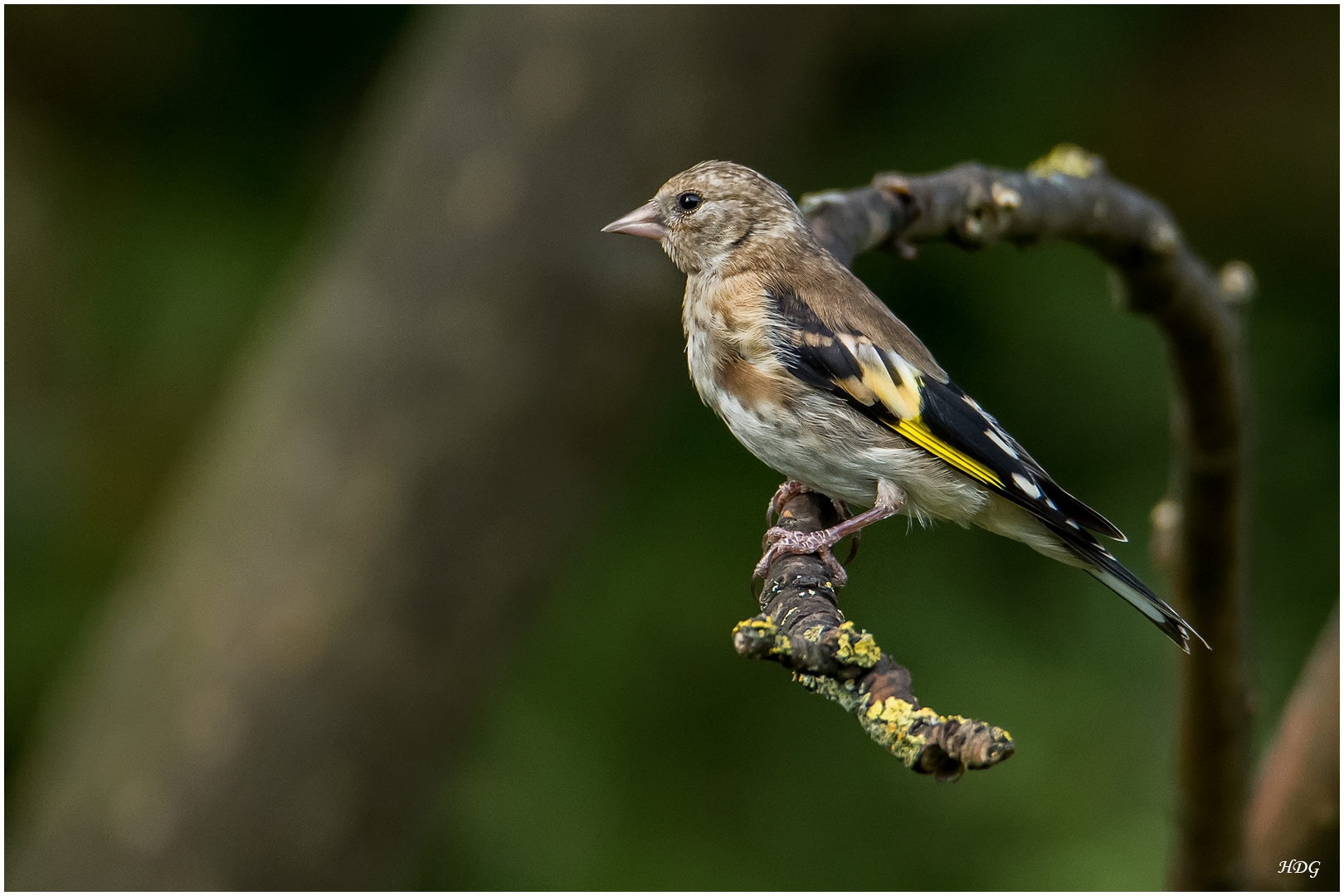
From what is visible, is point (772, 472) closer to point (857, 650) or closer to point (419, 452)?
point (419, 452)

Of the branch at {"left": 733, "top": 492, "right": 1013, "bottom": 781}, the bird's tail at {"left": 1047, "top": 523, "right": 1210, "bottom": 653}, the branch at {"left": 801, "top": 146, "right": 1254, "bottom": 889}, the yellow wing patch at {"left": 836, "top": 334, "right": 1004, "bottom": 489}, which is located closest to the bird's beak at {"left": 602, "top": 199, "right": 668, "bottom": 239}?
the branch at {"left": 801, "top": 146, "right": 1254, "bottom": 889}

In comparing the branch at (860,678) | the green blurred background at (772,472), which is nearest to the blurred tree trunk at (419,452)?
the green blurred background at (772,472)

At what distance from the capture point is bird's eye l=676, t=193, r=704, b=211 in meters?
2.10

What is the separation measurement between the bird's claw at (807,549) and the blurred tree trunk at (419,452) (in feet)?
8.10

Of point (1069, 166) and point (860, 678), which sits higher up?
point (1069, 166)

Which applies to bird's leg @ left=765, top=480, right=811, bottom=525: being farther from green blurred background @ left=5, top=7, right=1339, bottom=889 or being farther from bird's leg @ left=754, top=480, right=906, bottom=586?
green blurred background @ left=5, top=7, right=1339, bottom=889

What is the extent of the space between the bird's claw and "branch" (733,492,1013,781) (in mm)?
290

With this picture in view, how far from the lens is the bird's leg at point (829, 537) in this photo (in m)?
1.49

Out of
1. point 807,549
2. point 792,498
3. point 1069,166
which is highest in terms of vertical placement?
point 1069,166

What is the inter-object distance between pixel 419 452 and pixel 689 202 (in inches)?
84.4

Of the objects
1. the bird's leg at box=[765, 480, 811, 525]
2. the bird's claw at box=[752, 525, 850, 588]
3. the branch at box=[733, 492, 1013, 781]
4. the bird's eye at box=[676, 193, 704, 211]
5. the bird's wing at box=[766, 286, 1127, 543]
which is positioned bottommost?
the branch at box=[733, 492, 1013, 781]

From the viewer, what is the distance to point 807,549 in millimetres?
1500

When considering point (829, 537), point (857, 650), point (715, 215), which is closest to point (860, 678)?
point (857, 650)

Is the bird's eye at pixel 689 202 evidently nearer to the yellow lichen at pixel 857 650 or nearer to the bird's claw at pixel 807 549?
the bird's claw at pixel 807 549
